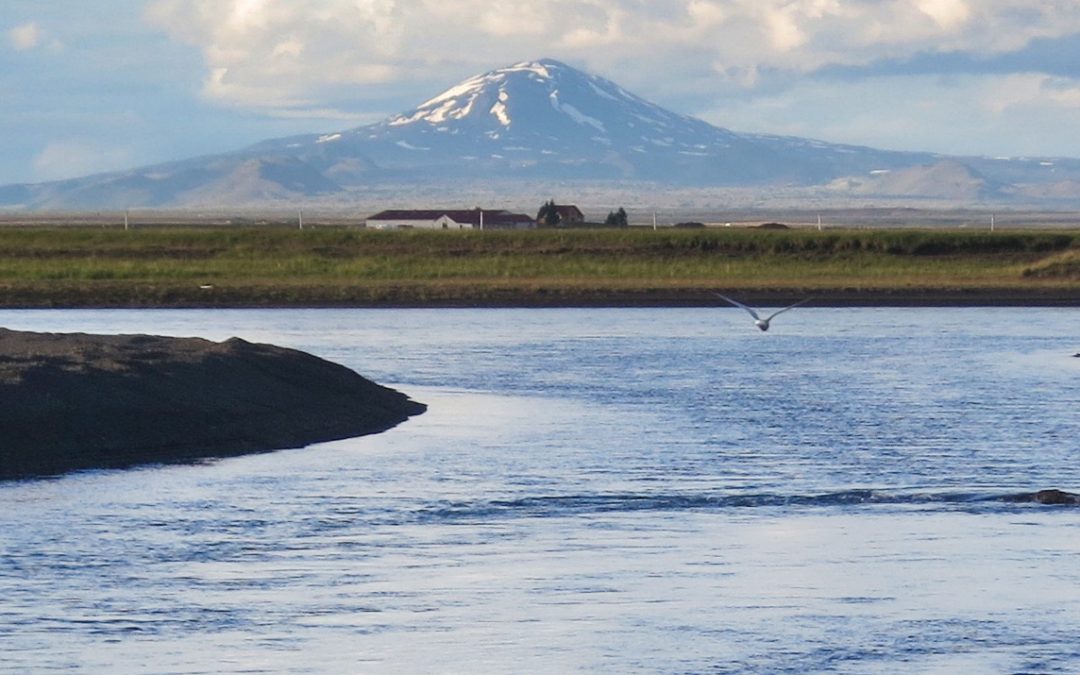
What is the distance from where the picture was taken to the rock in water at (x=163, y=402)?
24031 millimetres

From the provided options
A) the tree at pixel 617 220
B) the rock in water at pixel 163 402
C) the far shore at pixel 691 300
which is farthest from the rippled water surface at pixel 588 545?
the tree at pixel 617 220

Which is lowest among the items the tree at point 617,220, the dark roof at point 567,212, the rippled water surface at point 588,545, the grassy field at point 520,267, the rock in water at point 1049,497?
the rippled water surface at point 588,545

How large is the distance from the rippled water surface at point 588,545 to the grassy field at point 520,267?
32338 millimetres

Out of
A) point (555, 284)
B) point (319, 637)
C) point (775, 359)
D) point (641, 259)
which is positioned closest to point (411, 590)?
point (319, 637)

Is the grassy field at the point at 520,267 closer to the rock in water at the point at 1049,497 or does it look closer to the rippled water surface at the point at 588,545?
the rippled water surface at the point at 588,545

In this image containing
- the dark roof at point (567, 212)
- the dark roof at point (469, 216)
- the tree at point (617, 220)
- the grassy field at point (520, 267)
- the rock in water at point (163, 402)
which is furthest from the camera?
the dark roof at point (469, 216)

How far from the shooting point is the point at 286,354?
3144 centimetres

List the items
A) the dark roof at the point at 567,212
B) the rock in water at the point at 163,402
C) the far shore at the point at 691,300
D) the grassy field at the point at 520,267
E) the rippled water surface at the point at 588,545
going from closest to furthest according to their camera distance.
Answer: the rippled water surface at the point at 588,545
the rock in water at the point at 163,402
the far shore at the point at 691,300
the grassy field at the point at 520,267
the dark roof at the point at 567,212

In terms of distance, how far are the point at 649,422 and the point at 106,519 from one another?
11847mm

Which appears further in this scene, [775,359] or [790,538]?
[775,359]

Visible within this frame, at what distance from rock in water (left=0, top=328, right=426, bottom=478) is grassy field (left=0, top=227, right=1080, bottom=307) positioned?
1314 inches

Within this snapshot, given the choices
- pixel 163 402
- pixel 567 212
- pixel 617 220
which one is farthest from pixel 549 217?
pixel 163 402

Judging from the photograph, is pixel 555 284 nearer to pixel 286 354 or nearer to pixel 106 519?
pixel 286 354

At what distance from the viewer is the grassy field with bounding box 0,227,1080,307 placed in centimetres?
6638
